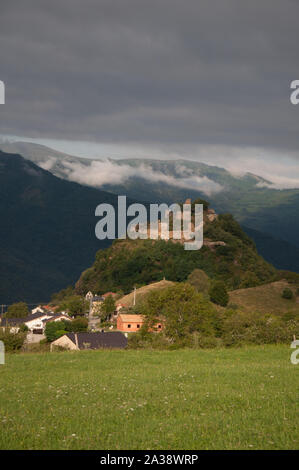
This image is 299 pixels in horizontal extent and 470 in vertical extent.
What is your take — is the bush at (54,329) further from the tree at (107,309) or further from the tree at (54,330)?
the tree at (107,309)

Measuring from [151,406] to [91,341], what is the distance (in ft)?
123

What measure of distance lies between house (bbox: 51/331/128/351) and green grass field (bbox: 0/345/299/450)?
2582 centimetres

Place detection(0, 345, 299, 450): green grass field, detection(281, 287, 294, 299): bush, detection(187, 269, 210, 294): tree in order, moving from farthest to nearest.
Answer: detection(187, 269, 210, 294): tree < detection(281, 287, 294, 299): bush < detection(0, 345, 299, 450): green grass field

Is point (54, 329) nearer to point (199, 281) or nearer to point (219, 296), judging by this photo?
point (219, 296)

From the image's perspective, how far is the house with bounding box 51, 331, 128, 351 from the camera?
4310cm

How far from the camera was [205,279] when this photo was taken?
124m

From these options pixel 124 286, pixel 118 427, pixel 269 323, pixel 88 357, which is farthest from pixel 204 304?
pixel 124 286

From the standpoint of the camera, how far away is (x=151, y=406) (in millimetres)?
9977

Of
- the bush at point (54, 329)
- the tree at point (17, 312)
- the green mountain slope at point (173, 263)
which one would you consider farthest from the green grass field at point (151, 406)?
the green mountain slope at point (173, 263)

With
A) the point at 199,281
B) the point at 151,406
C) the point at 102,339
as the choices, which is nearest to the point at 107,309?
the point at 199,281

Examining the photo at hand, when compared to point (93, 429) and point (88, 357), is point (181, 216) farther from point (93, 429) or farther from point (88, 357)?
point (93, 429)

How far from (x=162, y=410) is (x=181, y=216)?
6391 inches

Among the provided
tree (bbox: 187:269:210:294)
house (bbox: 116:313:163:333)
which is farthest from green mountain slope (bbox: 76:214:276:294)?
house (bbox: 116:313:163:333)

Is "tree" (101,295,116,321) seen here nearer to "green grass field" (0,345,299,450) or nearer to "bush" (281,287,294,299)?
"bush" (281,287,294,299)
